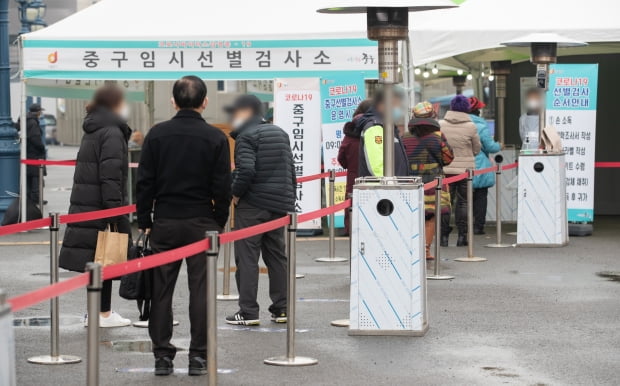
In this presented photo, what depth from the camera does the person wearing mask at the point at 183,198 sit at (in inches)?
322

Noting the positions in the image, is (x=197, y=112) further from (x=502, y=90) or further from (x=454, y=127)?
(x=502, y=90)

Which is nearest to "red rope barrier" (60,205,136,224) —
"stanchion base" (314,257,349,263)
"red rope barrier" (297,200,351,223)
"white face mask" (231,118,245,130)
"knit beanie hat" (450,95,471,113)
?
"white face mask" (231,118,245,130)

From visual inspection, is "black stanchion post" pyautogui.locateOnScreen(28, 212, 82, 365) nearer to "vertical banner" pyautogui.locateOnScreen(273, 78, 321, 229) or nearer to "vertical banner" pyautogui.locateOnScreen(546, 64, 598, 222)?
"vertical banner" pyautogui.locateOnScreen(273, 78, 321, 229)

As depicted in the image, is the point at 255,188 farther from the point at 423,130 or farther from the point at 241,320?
the point at 423,130

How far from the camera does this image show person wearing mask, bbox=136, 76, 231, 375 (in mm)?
8188

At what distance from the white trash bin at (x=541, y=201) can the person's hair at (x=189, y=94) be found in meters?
8.39

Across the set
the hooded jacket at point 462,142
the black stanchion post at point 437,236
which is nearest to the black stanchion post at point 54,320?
the black stanchion post at point 437,236

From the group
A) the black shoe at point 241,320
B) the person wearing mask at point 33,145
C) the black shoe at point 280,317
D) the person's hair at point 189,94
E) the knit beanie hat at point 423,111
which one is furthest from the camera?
the person wearing mask at point 33,145

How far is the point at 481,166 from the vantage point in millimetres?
17156

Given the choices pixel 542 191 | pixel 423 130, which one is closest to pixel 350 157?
pixel 423 130

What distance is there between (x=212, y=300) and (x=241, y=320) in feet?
9.36

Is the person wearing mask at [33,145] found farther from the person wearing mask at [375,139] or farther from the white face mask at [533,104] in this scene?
the person wearing mask at [375,139]

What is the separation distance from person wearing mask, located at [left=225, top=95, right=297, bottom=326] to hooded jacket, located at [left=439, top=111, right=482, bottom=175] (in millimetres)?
6177

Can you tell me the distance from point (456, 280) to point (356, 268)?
11.4 ft
